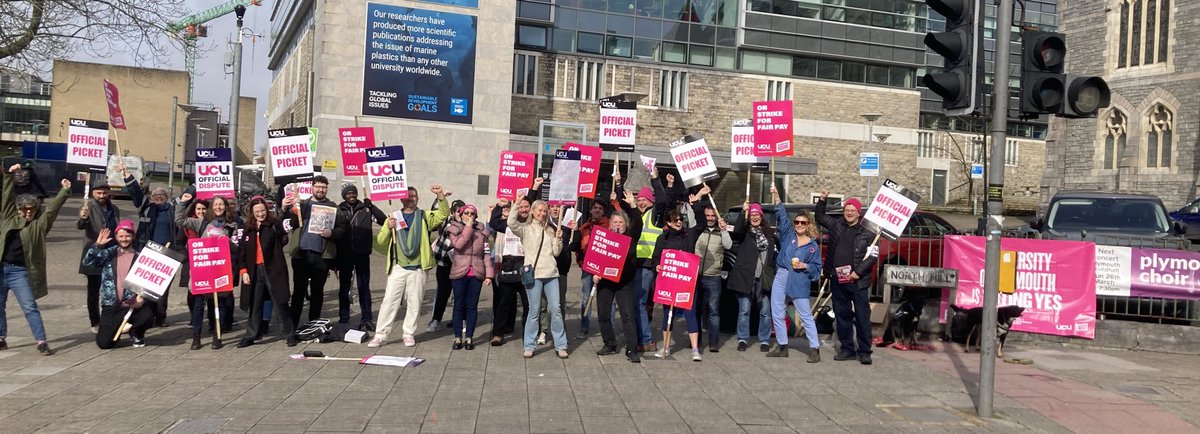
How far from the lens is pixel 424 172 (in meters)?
33.8

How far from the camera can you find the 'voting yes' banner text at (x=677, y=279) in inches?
422

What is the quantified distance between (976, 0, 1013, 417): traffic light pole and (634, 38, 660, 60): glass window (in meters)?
31.7

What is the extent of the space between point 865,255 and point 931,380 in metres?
1.56

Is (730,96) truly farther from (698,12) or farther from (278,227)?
(278,227)

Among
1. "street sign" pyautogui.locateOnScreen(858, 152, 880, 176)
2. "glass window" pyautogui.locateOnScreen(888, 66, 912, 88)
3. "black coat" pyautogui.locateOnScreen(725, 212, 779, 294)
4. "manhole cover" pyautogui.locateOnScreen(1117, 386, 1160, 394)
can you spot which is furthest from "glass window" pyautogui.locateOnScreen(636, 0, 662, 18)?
"manhole cover" pyautogui.locateOnScreen(1117, 386, 1160, 394)

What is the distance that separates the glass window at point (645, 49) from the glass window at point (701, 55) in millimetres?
1648

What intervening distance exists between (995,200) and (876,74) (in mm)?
36946

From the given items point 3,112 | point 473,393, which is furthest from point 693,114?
point 3,112

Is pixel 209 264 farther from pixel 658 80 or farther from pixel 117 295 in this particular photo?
pixel 658 80

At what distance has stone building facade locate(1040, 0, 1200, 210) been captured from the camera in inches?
1436

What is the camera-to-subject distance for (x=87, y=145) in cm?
1282

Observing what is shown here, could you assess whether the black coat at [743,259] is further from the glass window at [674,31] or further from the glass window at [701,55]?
the glass window at [701,55]

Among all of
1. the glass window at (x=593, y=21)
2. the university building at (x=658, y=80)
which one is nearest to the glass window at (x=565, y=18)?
the university building at (x=658, y=80)

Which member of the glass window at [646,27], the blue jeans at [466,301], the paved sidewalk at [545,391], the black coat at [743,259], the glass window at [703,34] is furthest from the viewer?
the glass window at [703,34]
